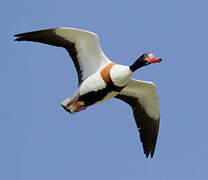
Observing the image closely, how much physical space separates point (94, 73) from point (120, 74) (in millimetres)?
928

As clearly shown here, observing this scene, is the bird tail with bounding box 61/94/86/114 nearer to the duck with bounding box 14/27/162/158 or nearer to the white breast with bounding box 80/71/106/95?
the duck with bounding box 14/27/162/158

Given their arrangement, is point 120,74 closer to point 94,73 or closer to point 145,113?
point 94,73

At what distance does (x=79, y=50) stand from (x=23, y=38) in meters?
1.35

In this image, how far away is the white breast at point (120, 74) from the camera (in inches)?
460

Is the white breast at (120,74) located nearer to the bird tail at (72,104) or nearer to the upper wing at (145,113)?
the bird tail at (72,104)

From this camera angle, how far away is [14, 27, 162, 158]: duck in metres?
11.8

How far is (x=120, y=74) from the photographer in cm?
1170

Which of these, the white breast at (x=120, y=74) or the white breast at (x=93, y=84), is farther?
the white breast at (x=93, y=84)

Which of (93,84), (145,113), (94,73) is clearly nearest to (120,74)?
(93,84)

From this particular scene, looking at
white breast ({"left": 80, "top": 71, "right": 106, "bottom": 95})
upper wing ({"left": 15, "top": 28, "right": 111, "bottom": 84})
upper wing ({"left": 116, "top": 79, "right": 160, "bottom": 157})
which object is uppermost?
upper wing ({"left": 15, "top": 28, "right": 111, "bottom": 84})

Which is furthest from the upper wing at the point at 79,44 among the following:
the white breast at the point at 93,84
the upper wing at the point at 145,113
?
the upper wing at the point at 145,113

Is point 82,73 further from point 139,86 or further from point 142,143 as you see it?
point 142,143

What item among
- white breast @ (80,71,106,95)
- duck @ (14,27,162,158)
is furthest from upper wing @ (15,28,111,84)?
white breast @ (80,71,106,95)

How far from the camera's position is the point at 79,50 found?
12680 millimetres
